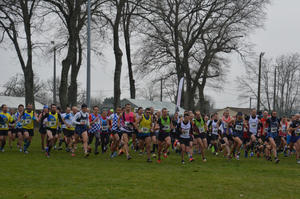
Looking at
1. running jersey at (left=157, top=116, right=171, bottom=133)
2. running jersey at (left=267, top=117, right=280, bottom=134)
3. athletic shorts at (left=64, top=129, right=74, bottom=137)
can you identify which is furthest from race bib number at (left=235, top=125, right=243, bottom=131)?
athletic shorts at (left=64, top=129, right=74, bottom=137)

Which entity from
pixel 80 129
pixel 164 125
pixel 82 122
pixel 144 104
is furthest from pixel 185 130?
pixel 144 104

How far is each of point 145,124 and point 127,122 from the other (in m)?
0.81

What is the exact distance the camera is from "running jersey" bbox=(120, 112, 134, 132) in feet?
49.9

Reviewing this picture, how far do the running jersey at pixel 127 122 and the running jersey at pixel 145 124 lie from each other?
579 mm

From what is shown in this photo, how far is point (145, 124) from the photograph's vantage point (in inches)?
583

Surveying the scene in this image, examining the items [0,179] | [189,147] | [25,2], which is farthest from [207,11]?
[0,179]

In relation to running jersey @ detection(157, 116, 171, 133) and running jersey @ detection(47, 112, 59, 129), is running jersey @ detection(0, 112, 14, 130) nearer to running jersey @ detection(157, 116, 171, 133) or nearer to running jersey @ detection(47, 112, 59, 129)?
running jersey @ detection(47, 112, 59, 129)

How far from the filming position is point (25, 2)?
2694 centimetres

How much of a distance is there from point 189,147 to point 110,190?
659cm

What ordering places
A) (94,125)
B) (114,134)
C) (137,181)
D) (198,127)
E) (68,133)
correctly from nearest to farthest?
(137,181) → (198,127) → (114,134) → (94,125) → (68,133)

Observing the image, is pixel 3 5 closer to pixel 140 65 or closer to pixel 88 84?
pixel 88 84

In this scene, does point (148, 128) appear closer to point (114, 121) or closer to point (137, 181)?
point (114, 121)

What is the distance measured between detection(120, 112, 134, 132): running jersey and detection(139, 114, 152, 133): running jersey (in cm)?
58

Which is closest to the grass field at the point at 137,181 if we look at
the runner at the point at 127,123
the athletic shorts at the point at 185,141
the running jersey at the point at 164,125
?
the athletic shorts at the point at 185,141
